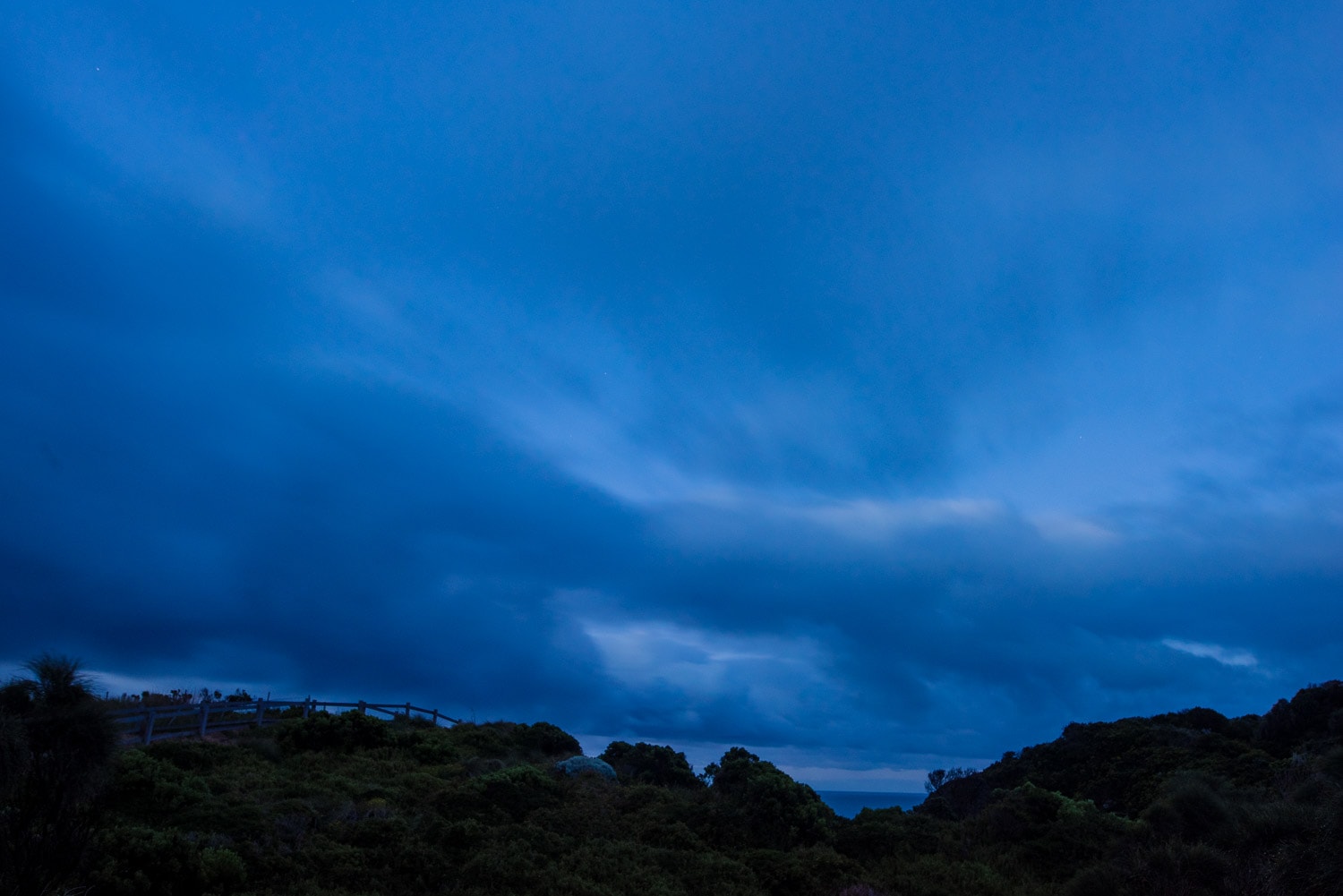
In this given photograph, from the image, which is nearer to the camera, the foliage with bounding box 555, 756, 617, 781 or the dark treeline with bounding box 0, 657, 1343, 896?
the dark treeline with bounding box 0, 657, 1343, 896

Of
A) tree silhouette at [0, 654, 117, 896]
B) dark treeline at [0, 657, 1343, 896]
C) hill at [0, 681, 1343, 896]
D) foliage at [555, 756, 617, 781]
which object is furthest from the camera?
foliage at [555, 756, 617, 781]

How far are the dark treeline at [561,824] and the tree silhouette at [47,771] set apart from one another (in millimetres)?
29

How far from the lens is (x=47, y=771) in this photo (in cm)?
1254

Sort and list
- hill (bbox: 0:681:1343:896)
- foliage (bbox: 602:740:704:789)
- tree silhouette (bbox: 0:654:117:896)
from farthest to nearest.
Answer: foliage (bbox: 602:740:704:789) < hill (bbox: 0:681:1343:896) < tree silhouette (bbox: 0:654:117:896)

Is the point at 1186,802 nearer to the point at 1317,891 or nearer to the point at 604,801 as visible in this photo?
the point at 1317,891

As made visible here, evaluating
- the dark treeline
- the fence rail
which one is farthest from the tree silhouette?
the fence rail

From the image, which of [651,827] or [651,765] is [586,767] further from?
[651,827]

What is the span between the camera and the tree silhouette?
476 inches

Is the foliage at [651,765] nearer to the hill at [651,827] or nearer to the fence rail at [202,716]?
the hill at [651,827]

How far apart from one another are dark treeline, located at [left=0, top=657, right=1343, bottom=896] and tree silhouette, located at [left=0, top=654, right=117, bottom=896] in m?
0.03

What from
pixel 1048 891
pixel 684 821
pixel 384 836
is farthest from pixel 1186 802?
pixel 384 836

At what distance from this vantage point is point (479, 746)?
3712cm

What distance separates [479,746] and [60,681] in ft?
84.9

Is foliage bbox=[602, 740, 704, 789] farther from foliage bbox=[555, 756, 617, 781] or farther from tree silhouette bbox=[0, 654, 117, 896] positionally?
tree silhouette bbox=[0, 654, 117, 896]
